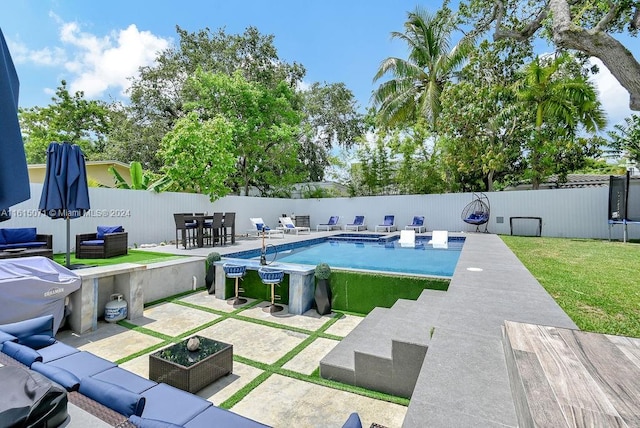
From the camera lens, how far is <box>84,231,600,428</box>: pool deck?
169cm

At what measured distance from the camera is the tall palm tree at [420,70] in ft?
53.7

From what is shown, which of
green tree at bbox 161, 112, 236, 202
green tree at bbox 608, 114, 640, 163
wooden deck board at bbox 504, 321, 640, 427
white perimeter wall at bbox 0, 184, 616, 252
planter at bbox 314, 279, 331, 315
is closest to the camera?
wooden deck board at bbox 504, 321, 640, 427

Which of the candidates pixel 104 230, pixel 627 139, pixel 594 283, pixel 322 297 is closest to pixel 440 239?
pixel 594 283

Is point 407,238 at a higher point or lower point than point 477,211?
lower

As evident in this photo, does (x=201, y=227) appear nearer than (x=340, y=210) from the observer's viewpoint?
Yes

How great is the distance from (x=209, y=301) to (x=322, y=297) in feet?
7.98

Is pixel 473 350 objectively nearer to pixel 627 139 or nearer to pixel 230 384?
pixel 230 384

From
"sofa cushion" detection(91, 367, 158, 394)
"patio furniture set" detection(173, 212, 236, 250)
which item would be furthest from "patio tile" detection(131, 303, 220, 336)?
"patio furniture set" detection(173, 212, 236, 250)

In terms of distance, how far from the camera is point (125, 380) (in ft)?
8.31

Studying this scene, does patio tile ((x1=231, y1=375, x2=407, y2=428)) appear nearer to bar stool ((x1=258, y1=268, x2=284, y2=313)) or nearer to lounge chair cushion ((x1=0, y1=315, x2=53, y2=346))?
lounge chair cushion ((x1=0, y1=315, x2=53, y2=346))

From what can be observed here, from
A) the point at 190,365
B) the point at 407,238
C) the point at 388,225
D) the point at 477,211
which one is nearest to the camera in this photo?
the point at 190,365

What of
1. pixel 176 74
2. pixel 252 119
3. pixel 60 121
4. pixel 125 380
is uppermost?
pixel 176 74

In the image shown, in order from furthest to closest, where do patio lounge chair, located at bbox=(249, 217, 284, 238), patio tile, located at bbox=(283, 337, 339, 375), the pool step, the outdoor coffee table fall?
1. patio lounge chair, located at bbox=(249, 217, 284, 238)
2. patio tile, located at bbox=(283, 337, 339, 375)
3. the outdoor coffee table
4. the pool step

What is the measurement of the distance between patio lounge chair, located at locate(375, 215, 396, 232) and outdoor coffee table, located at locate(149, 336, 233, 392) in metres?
12.8
